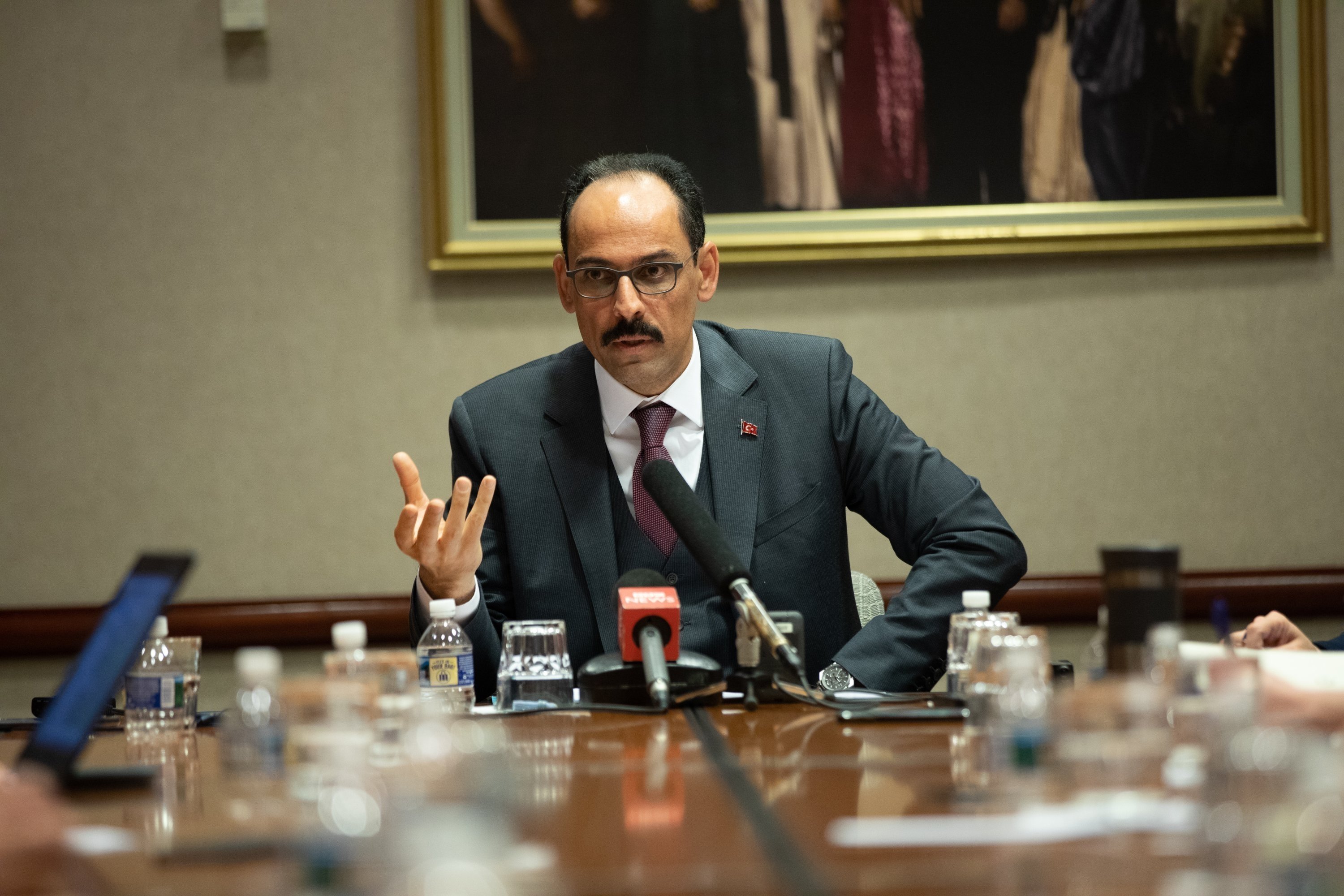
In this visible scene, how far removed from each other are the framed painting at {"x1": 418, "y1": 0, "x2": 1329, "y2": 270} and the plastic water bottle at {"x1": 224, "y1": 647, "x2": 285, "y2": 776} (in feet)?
7.72

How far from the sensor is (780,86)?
3.64 metres

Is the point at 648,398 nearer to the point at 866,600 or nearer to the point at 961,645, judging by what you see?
the point at 866,600

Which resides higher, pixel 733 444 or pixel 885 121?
pixel 885 121

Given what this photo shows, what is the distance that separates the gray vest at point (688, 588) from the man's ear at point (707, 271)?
545 mm

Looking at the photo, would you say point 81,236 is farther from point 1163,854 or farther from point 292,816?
point 1163,854

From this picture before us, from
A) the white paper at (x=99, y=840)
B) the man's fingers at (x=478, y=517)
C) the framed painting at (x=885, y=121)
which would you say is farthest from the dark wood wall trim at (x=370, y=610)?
the white paper at (x=99, y=840)

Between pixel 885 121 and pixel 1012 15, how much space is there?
1.59 ft

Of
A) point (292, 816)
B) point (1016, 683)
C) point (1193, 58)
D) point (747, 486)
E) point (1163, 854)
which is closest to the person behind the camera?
point (1163, 854)

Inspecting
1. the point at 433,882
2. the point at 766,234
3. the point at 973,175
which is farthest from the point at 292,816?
the point at 973,175

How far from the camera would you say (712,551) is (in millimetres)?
1937

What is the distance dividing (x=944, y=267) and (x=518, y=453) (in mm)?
1673

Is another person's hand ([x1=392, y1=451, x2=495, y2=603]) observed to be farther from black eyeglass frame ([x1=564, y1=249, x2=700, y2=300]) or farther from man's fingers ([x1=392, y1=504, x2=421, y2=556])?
black eyeglass frame ([x1=564, y1=249, x2=700, y2=300])

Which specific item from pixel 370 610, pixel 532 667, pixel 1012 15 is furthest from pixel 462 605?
pixel 1012 15

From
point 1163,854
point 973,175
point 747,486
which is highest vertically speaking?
point 973,175
